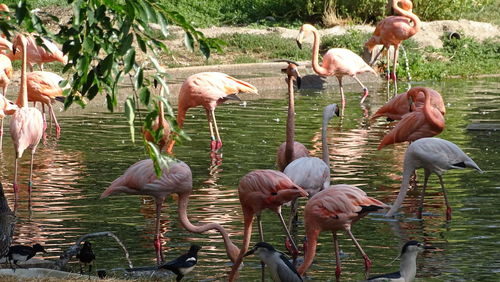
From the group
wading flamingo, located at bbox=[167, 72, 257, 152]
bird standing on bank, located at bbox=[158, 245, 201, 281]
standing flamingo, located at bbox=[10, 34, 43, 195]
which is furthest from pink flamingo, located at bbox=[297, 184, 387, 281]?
wading flamingo, located at bbox=[167, 72, 257, 152]

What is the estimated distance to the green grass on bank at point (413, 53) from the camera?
18.3m

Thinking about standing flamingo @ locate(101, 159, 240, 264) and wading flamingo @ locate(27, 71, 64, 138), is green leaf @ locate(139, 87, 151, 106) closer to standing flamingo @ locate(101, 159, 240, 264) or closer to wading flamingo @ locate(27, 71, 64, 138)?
standing flamingo @ locate(101, 159, 240, 264)

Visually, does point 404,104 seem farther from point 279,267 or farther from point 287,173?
point 279,267

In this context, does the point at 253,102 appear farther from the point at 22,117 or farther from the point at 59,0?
the point at 59,0

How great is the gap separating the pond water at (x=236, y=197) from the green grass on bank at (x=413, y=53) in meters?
4.39

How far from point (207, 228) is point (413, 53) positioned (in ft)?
45.9

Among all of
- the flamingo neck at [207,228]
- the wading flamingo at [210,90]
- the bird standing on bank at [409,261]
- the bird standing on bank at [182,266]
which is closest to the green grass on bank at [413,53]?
the wading flamingo at [210,90]

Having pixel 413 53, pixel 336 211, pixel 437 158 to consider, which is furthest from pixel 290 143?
pixel 413 53

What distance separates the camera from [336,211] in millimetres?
5895

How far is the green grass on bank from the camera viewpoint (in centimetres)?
1831

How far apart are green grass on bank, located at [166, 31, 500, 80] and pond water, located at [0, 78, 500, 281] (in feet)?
14.4

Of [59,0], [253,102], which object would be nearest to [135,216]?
[253,102]

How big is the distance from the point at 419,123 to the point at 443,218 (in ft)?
5.20

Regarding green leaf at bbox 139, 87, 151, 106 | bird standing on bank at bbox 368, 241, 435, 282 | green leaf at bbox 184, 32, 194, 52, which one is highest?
green leaf at bbox 184, 32, 194, 52
